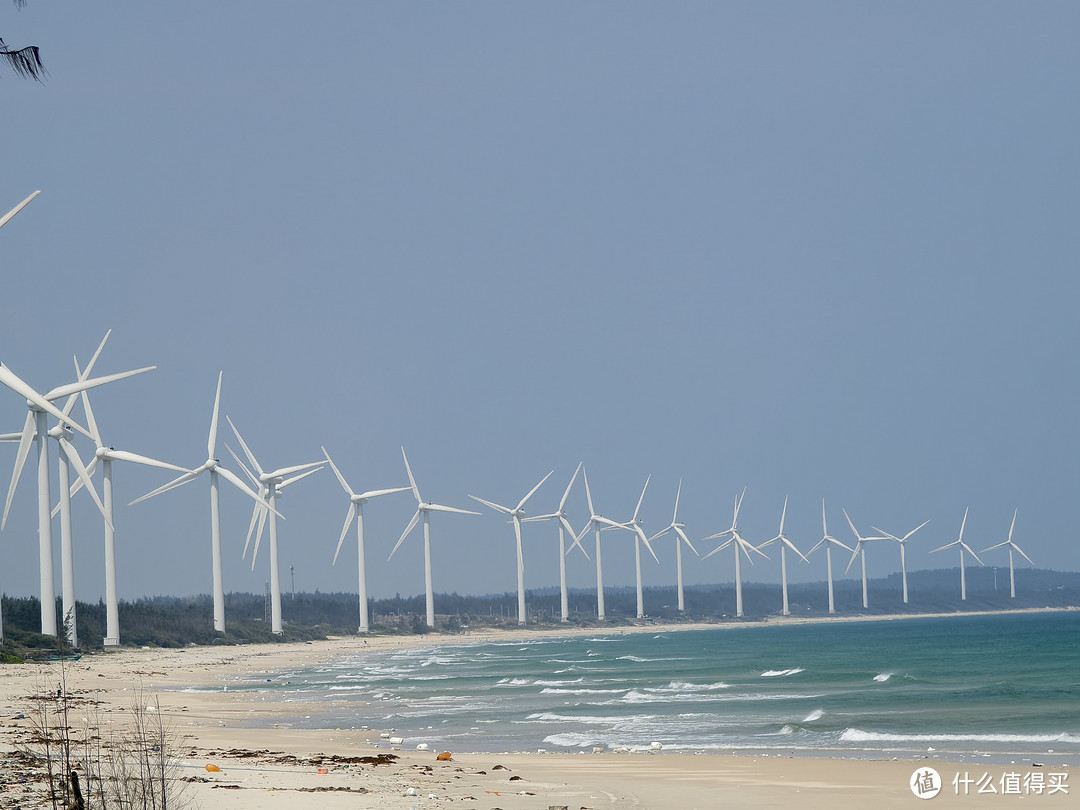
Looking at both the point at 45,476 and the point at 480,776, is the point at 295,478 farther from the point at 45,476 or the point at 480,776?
the point at 480,776

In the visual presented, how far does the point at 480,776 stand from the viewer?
1991cm

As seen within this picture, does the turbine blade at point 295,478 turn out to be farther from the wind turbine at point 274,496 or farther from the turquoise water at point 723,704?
the turquoise water at point 723,704

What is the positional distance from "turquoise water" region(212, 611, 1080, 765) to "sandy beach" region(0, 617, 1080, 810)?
221 cm

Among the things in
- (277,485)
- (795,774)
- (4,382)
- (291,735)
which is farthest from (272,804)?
(277,485)

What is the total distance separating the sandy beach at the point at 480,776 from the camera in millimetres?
16484

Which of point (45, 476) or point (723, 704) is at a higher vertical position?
point (45, 476)

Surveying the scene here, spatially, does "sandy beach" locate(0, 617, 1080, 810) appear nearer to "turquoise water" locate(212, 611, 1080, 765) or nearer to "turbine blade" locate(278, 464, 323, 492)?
"turquoise water" locate(212, 611, 1080, 765)

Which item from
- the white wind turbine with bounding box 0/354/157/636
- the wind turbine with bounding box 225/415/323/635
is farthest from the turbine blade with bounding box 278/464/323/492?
the white wind turbine with bounding box 0/354/157/636

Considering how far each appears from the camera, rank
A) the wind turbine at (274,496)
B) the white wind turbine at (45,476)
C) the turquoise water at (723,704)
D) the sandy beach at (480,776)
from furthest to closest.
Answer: the wind turbine at (274,496), the white wind turbine at (45,476), the turquoise water at (723,704), the sandy beach at (480,776)

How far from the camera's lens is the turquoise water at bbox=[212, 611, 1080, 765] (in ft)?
86.8

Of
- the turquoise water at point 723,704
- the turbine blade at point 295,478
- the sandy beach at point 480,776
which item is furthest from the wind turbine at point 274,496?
the sandy beach at point 480,776

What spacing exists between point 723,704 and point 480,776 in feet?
59.4

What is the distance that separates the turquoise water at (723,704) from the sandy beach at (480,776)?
2207 millimetres

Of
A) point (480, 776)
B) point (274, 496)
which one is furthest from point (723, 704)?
point (274, 496)
